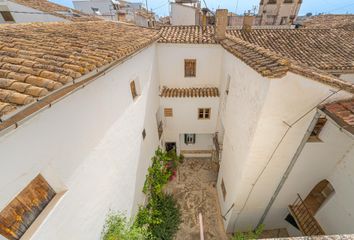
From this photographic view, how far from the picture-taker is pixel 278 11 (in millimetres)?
28281

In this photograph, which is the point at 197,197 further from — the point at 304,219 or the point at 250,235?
the point at 304,219

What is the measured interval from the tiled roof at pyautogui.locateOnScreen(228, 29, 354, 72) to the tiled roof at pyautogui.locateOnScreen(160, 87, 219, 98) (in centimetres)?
409

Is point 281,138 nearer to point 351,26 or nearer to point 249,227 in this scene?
point 249,227

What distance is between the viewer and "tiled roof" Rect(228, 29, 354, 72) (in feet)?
32.8

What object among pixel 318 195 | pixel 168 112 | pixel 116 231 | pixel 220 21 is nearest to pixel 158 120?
pixel 168 112

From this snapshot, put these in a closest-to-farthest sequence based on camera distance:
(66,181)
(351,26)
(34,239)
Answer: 1. (34,239)
2. (66,181)
3. (351,26)

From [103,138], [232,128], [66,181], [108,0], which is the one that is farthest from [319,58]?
[108,0]

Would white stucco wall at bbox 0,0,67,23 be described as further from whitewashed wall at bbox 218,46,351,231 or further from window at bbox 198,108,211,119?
whitewashed wall at bbox 218,46,351,231

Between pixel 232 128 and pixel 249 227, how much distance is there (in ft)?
18.9

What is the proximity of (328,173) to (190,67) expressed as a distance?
8.91 metres

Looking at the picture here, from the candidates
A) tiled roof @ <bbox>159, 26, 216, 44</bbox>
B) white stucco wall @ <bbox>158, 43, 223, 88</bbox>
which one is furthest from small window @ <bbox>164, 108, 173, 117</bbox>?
tiled roof @ <bbox>159, 26, 216, 44</bbox>

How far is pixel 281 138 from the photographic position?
5.97 m

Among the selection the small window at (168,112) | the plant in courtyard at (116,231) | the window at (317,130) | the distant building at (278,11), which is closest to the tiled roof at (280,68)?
the window at (317,130)

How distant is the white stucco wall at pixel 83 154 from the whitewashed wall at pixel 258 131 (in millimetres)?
4440
